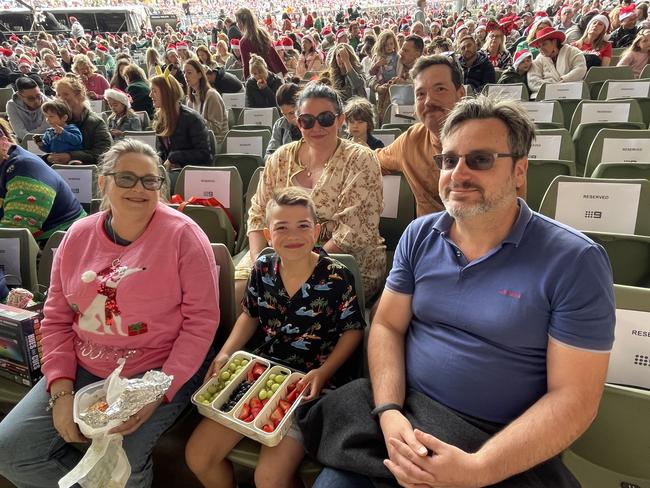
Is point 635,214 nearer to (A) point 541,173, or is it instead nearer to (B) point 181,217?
(A) point 541,173

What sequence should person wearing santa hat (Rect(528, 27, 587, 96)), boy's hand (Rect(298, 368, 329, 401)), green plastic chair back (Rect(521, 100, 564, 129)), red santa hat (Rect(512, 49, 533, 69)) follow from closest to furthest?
boy's hand (Rect(298, 368, 329, 401)) < green plastic chair back (Rect(521, 100, 564, 129)) < person wearing santa hat (Rect(528, 27, 587, 96)) < red santa hat (Rect(512, 49, 533, 69))

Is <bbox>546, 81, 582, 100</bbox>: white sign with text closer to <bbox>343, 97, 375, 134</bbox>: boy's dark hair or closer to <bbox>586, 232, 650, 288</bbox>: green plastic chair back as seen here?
<bbox>343, 97, 375, 134</bbox>: boy's dark hair

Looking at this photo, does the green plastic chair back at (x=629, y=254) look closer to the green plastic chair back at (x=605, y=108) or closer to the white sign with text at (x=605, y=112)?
the green plastic chair back at (x=605, y=108)

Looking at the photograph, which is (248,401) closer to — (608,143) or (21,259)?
(21,259)

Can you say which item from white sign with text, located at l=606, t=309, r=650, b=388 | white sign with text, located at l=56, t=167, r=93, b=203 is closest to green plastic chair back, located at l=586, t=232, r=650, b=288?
white sign with text, located at l=606, t=309, r=650, b=388

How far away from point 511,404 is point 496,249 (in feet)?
1.39

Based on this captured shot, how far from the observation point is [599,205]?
1.87 meters

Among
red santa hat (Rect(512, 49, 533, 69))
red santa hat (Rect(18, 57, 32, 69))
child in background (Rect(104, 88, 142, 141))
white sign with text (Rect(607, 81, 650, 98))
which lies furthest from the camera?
red santa hat (Rect(18, 57, 32, 69))

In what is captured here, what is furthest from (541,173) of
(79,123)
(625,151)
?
(79,123)


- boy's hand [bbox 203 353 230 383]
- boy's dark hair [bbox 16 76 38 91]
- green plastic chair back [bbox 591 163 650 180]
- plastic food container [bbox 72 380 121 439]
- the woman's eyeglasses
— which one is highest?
boy's dark hair [bbox 16 76 38 91]

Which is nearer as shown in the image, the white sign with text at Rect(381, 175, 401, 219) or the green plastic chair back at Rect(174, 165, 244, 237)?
the white sign with text at Rect(381, 175, 401, 219)

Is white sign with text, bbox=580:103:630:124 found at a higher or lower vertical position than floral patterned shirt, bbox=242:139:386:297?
higher

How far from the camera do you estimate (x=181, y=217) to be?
1585mm

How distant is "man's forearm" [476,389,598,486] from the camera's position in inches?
39.1
